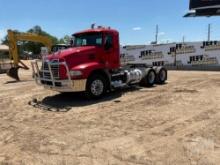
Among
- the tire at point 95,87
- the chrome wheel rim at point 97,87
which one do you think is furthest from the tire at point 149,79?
the chrome wheel rim at point 97,87

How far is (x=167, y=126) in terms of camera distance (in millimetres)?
8461

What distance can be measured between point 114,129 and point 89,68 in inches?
167

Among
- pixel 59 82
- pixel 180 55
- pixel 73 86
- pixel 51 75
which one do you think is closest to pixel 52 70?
pixel 51 75

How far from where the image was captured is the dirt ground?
6.52m

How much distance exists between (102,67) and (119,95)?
1372 mm

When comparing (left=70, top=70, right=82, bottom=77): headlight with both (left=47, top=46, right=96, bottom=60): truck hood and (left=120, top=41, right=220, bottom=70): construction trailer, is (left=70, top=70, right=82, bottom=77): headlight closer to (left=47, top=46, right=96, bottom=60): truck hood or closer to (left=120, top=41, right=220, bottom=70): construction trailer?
(left=47, top=46, right=96, bottom=60): truck hood

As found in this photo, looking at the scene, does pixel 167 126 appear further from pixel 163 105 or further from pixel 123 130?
pixel 163 105

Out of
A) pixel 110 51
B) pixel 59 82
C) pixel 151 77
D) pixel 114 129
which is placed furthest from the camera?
pixel 151 77

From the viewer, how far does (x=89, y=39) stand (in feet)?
44.6

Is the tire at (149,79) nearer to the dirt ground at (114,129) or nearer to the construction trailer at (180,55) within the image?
the dirt ground at (114,129)

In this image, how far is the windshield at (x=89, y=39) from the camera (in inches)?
530

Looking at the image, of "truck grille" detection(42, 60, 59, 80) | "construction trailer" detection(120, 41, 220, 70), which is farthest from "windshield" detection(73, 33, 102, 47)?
"construction trailer" detection(120, 41, 220, 70)

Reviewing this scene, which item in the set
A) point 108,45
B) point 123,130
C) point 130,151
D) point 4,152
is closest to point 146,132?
point 123,130

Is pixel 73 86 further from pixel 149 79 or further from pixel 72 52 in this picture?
pixel 149 79
